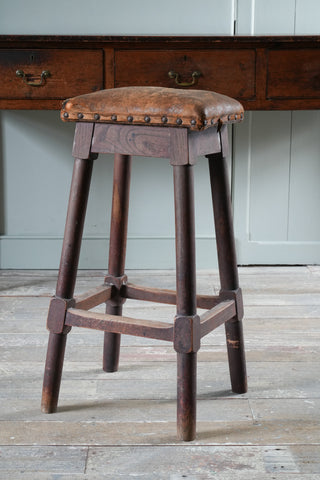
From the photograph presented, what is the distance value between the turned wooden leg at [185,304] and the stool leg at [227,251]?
17cm

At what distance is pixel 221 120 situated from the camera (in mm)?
1328

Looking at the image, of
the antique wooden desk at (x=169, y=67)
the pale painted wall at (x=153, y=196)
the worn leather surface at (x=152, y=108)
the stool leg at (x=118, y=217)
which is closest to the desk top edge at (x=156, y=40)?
the antique wooden desk at (x=169, y=67)

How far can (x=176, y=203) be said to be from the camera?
126 cm

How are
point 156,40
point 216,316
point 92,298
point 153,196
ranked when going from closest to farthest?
point 216,316 → point 92,298 → point 156,40 → point 153,196

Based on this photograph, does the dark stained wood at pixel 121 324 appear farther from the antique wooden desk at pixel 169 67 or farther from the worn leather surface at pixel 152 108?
the antique wooden desk at pixel 169 67

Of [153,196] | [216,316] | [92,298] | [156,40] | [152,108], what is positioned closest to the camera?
[152,108]

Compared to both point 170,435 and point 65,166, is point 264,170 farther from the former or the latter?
point 170,435

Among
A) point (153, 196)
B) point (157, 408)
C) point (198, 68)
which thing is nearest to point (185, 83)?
point (198, 68)

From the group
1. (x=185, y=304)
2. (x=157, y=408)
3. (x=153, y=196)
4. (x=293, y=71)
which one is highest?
(x=293, y=71)

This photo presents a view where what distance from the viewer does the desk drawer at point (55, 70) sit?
2109 mm

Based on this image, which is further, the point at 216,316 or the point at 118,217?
the point at 118,217

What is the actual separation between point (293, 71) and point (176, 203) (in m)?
1.05

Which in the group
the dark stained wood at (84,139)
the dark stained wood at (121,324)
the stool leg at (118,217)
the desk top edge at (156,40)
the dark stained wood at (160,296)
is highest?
the desk top edge at (156,40)

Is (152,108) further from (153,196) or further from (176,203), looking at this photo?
(153,196)
